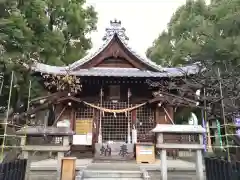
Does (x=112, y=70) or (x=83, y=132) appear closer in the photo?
(x=83, y=132)

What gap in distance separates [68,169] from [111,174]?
1445 mm

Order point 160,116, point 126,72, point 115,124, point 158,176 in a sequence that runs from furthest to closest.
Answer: point 126,72 → point 115,124 → point 160,116 → point 158,176

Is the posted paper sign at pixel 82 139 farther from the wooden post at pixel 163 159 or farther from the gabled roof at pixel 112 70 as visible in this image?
the wooden post at pixel 163 159

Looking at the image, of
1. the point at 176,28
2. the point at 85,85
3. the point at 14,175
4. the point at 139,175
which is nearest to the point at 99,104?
the point at 85,85

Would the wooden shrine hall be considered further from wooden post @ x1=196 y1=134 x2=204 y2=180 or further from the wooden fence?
the wooden fence

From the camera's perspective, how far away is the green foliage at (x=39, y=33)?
1406 centimetres

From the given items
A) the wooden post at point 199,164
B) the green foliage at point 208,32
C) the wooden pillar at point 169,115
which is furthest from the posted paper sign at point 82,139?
the green foliage at point 208,32

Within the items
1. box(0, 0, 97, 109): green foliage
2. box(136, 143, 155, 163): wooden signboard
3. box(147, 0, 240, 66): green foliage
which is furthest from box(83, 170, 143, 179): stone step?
box(147, 0, 240, 66): green foliage

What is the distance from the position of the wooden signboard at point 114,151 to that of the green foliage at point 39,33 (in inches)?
263

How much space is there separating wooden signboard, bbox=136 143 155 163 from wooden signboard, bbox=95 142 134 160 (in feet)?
5.71

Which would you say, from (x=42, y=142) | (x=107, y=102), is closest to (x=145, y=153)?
(x=107, y=102)

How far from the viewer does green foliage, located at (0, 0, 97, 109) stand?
554 inches

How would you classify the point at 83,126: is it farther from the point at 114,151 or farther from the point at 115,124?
the point at 114,151

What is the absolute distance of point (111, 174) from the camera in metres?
7.93
